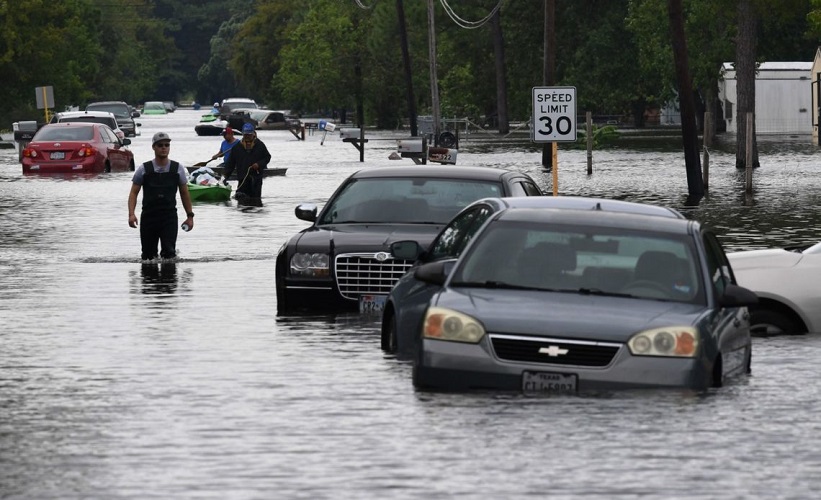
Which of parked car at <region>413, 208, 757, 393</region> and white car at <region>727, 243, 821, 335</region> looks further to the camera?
white car at <region>727, 243, 821, 335</region>

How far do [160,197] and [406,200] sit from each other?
5.68 metres

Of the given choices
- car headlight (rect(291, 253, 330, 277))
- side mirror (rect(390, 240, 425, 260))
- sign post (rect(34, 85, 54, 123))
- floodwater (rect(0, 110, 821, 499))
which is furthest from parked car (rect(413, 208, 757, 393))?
sign post (rect(34, 85, 54, 123))

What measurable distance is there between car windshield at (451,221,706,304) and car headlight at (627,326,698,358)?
57cm

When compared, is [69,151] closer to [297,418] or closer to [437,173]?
[437,173]

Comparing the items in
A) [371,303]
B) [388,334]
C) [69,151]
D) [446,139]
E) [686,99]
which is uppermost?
[686,99]

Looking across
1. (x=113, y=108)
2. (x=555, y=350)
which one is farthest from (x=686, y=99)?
(x=113, y=108)

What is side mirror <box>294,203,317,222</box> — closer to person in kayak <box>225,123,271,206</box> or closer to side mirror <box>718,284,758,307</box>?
side mirror <box>718,284,758,307</box>

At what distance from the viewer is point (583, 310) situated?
11812mm

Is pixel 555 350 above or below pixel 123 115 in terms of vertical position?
above

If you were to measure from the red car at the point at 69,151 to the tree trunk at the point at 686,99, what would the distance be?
58.4 ft

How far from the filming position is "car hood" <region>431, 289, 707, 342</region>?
1160cm

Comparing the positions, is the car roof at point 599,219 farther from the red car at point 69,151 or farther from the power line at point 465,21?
the power line at point 465,21

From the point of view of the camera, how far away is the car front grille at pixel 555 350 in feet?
38.0

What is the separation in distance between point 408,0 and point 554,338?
97993mm
